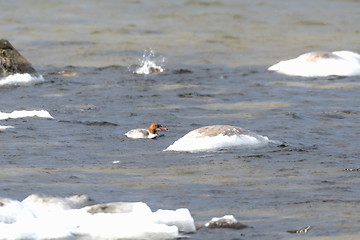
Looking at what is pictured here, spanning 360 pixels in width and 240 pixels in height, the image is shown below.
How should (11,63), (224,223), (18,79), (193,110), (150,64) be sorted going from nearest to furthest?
(224,223) → (193,110) → (18,79) → (11,63) → (150,64)

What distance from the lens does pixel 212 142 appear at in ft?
32.9

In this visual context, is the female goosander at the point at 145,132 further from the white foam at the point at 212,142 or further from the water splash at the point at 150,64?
the water splash at the point at 150,64

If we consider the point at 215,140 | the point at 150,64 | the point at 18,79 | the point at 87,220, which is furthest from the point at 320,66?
the point at 87,220

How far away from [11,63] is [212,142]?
21.3 ft

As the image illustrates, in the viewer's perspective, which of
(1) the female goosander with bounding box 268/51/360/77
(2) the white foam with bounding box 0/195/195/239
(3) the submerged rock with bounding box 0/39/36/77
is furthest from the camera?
(1) the female goosander with bounding box 268/51/360/77

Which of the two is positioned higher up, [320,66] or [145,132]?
[320,66]

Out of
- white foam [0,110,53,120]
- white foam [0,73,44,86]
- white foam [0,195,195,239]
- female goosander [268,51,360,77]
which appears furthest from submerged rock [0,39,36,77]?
white foam [0,195,195,239]

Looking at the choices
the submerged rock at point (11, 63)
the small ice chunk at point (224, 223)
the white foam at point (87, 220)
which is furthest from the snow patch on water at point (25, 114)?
the small ice chunk at point (224, 223)

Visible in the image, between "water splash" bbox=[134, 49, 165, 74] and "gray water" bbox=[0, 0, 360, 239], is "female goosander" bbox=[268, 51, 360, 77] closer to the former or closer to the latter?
"gray water" bbox=[0, 0, 360, 239]

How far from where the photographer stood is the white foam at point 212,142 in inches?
394

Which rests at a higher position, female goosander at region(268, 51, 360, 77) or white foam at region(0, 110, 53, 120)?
female goosander at region(268, 51, 360, 77)

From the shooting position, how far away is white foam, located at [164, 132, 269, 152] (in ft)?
32.8

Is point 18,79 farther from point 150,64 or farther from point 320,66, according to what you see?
point 320,66

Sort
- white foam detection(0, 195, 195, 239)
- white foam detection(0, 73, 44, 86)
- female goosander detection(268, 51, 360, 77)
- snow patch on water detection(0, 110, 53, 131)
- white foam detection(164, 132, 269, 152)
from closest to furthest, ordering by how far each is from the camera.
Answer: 1. white foam detection(0, 195, 195, 239)
2. white foam detection(164, 132, 269, 152)
3. snow patch on water detection(0, 110, 53, 131)
4. white foam detection(0, 73, 44, 86)
5. female goosander detection(268, 51, 360, 77)
